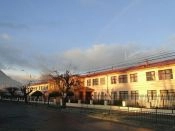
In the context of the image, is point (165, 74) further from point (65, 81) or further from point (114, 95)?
point (65, 81)

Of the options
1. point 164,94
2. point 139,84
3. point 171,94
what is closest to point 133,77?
point 139,84

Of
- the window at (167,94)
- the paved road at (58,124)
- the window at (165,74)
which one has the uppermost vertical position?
the window at (165,74)

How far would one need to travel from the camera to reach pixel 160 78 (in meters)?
50.2

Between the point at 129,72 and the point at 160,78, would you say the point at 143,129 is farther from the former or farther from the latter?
the point at 129,72

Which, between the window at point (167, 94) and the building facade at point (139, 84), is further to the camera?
the building facade at point (139, 84)

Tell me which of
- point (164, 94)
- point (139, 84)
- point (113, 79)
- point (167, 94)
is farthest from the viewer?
point (113, 79)

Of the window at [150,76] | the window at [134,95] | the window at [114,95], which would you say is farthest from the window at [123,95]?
the window at [150,76]

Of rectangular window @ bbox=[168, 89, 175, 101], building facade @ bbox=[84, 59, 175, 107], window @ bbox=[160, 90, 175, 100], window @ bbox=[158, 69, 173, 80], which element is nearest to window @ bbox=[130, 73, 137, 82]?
building facade @ bbox=[84, 59, 175, 107]

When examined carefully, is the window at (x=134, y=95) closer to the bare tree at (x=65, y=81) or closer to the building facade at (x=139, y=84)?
the building facade at (x=139, y=84)

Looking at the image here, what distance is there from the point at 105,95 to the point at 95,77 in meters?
5.62

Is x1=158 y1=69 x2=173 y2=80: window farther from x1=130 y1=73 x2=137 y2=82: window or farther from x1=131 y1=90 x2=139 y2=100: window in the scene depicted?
x1=130 y1=73 x2=137 y2=82: window

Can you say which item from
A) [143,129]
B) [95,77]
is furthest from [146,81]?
[143,129]

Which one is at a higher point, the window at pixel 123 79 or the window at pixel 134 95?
the window at pixel 123 79

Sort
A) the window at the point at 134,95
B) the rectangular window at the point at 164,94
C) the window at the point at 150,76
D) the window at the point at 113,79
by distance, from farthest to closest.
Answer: the window at the point at 113,79, the window at the point at 134,95, the window at the point at 150,76, the rectangular window at the point at 164,94
